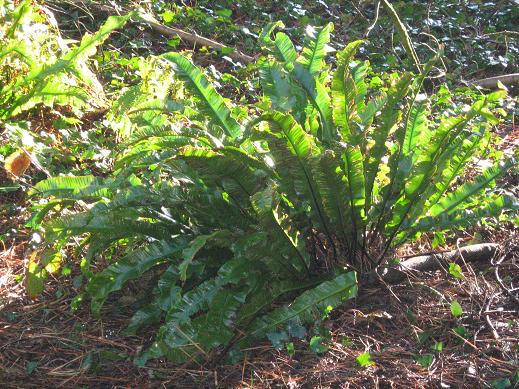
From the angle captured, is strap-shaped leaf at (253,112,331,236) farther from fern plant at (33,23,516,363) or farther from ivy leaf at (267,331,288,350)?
ivy leaf at (267,331,288,350)

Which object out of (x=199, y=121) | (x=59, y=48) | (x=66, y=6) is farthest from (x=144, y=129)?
(x=66, y=6)

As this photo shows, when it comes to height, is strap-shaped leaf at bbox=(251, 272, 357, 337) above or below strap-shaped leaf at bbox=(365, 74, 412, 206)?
below

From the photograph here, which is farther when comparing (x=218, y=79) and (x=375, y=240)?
(x=218, y=79)

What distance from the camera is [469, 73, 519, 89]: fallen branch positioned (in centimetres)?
528

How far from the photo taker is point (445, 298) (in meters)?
2.68

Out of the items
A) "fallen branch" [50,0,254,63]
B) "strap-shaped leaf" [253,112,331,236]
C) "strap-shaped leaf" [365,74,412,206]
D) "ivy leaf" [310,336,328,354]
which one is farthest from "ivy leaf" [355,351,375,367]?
"fallen branch" [50,0,254,63]

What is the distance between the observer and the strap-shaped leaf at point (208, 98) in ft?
8.86

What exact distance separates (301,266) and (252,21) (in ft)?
13.1

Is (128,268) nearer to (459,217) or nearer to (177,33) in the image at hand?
(459,217)

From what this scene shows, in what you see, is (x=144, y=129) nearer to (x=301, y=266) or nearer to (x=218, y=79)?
(x=301, y=266)

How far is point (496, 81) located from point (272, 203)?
359 cm

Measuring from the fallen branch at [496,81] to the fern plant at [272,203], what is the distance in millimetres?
2711

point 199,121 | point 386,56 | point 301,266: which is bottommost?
point 386,56

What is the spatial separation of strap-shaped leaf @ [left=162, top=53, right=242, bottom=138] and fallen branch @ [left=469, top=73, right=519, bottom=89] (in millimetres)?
Answer: 3133
